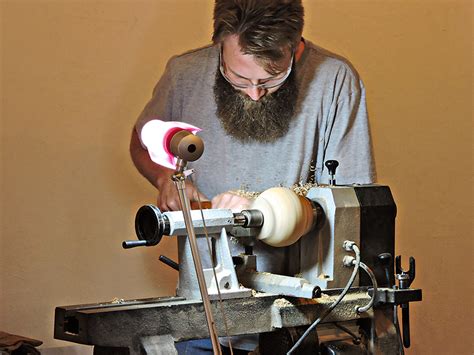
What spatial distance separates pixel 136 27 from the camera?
8.91 ft

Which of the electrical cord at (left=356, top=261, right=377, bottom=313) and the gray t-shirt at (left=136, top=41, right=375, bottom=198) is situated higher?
the gray t-shirt at (left=136, top=41, right=375, bottom=198)

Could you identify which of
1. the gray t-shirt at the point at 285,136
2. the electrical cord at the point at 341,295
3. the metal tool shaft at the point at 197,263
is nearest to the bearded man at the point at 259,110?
the gray t-shirt at the point at 285,136

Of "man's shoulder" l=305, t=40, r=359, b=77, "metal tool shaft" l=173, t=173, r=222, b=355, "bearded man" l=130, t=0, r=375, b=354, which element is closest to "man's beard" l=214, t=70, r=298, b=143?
"bearded man" l=130, t=0, r=375, b=354

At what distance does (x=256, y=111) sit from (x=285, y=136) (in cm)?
13

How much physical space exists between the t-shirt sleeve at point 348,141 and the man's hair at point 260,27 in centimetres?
23

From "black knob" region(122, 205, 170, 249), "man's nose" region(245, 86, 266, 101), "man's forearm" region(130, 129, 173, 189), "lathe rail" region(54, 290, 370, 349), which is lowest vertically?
"lathe rail" region(54, 290, 370, 349)

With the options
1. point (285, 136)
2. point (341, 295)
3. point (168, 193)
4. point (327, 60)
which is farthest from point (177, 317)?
point (327, 60)

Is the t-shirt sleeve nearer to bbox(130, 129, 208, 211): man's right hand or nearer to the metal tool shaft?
bbox(130, 129, 208, 211): man's right hand

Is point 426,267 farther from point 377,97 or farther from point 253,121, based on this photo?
point 253,121

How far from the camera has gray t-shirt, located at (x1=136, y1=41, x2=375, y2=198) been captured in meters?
2.48

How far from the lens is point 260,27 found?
2.53 metres

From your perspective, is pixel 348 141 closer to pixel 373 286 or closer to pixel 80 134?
pixel 80 134

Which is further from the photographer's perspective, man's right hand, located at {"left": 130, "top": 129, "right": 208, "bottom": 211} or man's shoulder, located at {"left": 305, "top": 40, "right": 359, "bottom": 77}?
man's shoulder, located at {"left": 305, "top": 40, "right": 359, "bottom": 77}

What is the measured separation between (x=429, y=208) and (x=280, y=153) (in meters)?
0.93
